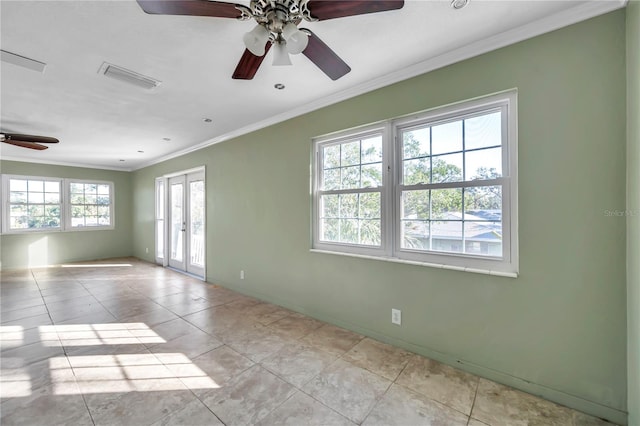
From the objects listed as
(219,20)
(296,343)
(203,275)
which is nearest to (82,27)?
(219,20)

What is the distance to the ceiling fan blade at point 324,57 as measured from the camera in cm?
164

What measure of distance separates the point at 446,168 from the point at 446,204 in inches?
12.3

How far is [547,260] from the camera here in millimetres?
1845

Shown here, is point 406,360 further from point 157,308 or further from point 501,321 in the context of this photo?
point 157,308

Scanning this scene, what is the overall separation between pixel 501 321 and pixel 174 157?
6179mm

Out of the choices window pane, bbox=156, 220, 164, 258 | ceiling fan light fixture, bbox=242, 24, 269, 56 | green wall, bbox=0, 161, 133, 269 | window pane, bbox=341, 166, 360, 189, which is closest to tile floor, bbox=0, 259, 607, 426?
window pane, bbox=341, 166, 360, 189

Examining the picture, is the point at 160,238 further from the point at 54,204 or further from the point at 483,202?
the point at 483,202

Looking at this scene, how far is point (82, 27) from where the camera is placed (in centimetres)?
182

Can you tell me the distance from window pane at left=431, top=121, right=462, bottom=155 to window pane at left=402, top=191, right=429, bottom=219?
1.30ft

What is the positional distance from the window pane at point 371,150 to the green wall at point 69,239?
24.5 feet

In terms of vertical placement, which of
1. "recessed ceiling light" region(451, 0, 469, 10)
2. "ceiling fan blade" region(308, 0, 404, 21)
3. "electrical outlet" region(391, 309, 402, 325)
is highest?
"recessed ceiling light" region(451, 0, 469, 10)

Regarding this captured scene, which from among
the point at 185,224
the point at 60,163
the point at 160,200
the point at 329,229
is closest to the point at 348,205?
the point at 329,229

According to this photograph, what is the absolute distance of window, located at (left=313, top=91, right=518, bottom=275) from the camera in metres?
2.07

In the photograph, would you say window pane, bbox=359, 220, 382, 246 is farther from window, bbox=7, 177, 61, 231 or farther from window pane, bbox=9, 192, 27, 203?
window pane, bbox=9, 192, 27, 203
